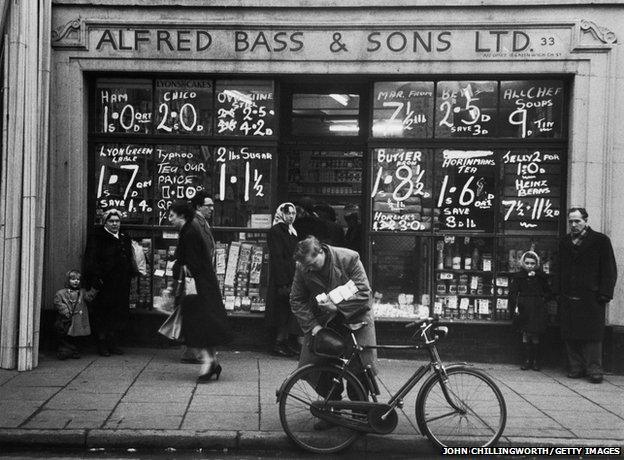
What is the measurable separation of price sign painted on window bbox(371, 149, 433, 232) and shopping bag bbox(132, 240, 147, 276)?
3.17m

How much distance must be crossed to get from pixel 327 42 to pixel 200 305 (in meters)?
4.09

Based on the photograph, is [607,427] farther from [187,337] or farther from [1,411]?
[1,411]

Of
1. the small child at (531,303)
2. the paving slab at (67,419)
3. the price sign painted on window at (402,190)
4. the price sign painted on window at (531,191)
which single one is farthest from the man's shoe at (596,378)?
the paving slab at (67,419)

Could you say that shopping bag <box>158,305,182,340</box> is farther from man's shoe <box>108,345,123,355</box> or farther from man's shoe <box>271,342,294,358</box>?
man's shoe <box>271,342,294,358</box>

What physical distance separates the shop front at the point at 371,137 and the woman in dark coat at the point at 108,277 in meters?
0.54

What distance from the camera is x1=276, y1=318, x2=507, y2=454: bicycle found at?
650 cm

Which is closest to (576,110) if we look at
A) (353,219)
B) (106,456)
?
(353,219)

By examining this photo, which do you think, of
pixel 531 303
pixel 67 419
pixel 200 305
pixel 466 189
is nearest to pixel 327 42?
pixel 466 189

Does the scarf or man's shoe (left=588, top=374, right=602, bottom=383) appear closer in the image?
man's shoe (left=588, top=374, right=602, bottom=383)

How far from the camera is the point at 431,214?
1084 centimetres

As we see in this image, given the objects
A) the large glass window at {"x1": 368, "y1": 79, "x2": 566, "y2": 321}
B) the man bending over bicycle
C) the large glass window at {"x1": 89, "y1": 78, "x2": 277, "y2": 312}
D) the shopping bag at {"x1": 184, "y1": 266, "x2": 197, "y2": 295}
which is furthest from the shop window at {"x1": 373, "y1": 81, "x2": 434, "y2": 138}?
the man bending over bicycle

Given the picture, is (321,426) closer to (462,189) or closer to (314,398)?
(314,398)

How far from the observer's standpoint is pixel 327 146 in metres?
11.4

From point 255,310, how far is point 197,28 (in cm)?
393
